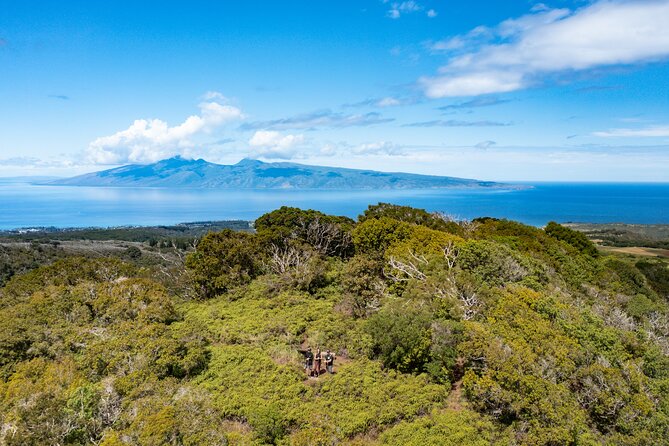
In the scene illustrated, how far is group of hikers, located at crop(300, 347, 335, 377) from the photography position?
1472 cm

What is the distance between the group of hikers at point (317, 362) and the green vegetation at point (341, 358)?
327 mm

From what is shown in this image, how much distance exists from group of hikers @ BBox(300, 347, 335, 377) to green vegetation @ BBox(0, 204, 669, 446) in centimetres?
33

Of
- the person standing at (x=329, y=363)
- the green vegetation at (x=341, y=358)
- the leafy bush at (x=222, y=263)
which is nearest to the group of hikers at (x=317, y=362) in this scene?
the person standing at (x=329, y=363)

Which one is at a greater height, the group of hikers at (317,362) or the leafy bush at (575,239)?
the leafy bush at (575,239)

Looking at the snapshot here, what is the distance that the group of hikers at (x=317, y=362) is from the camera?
48.3 feet

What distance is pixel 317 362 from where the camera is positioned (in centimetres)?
1471

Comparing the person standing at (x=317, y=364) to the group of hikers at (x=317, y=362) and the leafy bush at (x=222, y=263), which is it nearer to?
the group of hikers at (x=317, y=362)

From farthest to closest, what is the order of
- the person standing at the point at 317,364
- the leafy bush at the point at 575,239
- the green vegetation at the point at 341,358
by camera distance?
the leafy bush at the point at 575,239 → the person standing at the point at 317,364 → the green vegetation at the point at 341,358

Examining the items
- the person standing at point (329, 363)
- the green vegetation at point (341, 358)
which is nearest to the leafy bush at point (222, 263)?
the green vegetation at point (341, 358)

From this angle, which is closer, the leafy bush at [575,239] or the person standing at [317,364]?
the person standing at [317,364]

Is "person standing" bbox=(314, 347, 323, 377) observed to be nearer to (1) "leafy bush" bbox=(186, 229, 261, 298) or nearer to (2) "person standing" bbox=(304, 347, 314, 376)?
(2) "person standing" bbox=(304, 347, 314, 376)

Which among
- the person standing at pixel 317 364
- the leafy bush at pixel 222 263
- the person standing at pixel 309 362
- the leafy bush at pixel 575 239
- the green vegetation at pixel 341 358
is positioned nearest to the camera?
the green vegetation at pixel 341 358

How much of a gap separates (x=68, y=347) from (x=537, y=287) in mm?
20067

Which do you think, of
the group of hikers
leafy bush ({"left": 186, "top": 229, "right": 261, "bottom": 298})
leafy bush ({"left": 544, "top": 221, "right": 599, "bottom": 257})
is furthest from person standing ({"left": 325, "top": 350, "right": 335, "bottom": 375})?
leafy bush ({"left": 544, "top": 221, "right": 599, "bottom": 257})
